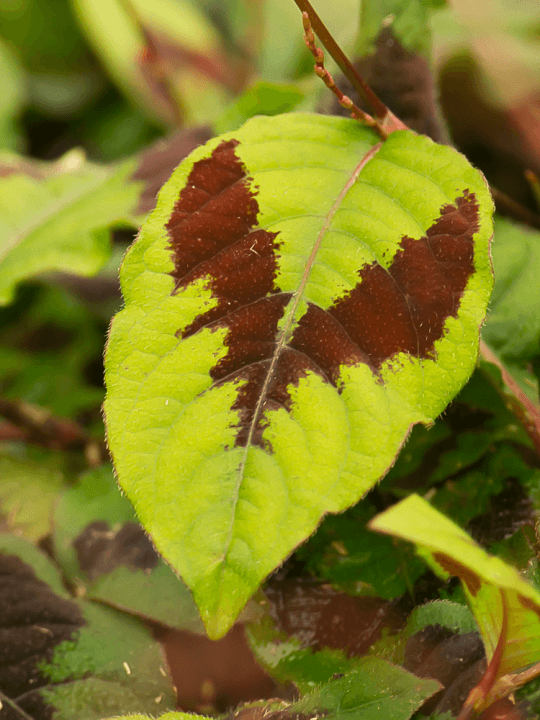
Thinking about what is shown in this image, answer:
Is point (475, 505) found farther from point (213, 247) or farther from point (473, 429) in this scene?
point (213, 247)

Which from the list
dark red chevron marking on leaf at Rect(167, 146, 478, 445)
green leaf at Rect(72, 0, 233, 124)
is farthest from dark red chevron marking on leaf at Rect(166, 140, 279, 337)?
green leaf at Rect(72, 0, 233, 124)

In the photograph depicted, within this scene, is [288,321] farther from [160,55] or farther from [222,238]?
[160,55]

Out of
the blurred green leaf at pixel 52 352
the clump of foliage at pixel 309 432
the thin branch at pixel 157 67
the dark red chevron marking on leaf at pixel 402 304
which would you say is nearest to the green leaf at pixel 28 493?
the clump of foliage at pixel 309 432

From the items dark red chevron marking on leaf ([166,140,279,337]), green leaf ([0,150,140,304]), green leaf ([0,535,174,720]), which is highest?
dark red chevron marking on leaf ([166,140,279,337])

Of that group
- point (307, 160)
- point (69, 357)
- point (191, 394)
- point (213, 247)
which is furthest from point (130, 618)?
point (69, 357)

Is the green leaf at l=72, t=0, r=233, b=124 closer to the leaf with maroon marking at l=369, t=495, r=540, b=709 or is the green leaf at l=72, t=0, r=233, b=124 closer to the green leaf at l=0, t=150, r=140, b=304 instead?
the green leaf at l=0, t=150, r=140, b=304

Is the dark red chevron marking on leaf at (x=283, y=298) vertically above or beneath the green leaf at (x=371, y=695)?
above

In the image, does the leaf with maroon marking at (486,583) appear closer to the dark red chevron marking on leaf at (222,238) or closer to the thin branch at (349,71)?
the dark red chevron marking on leaf at (222,238)
